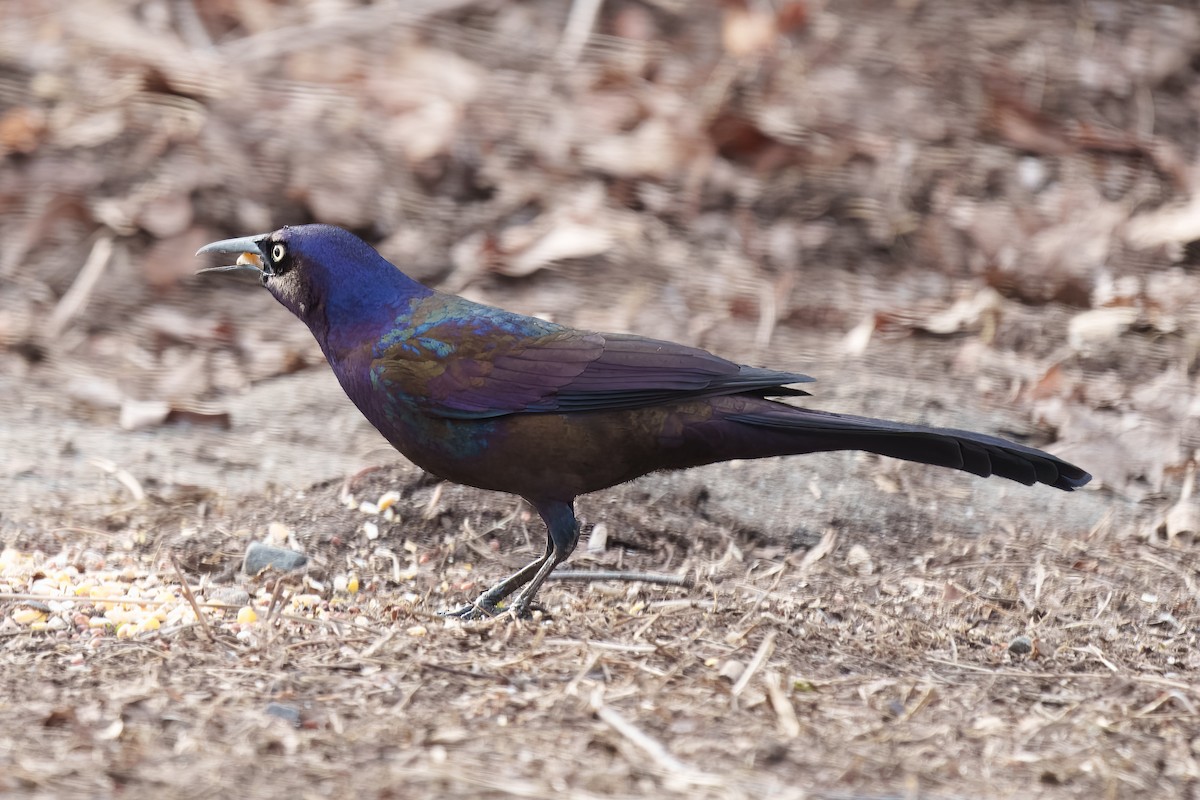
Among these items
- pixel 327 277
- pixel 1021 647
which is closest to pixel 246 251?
pixel 327 277

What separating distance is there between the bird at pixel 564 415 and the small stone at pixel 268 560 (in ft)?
1.81

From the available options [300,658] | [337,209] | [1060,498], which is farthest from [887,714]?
[337,209]

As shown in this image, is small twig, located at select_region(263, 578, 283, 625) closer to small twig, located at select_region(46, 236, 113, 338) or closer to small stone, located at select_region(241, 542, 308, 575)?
small stone, located at select_region(241, 542, 308, 575)

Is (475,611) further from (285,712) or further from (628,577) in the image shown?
(285,712)

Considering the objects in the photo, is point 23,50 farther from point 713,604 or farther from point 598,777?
point 598,777

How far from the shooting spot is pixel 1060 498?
16.2ft

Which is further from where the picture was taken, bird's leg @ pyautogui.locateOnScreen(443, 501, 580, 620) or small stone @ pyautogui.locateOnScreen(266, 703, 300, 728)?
bird's leg @ pyautogui.locateOnScreen(443, 501, 580, 620)

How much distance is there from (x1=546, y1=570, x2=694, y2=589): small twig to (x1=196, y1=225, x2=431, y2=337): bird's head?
0.96 m

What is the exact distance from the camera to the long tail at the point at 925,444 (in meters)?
3.65

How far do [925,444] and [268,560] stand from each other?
6.47 ft

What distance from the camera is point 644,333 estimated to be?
6.23 m

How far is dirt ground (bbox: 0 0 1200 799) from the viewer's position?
3.04 meters

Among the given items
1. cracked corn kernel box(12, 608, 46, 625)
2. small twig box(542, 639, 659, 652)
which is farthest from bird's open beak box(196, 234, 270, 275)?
small twig box(542, 639, 659, 652)

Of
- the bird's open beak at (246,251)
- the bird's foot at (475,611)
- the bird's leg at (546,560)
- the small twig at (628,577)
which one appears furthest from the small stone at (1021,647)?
the bird's open beak at (246,251)
